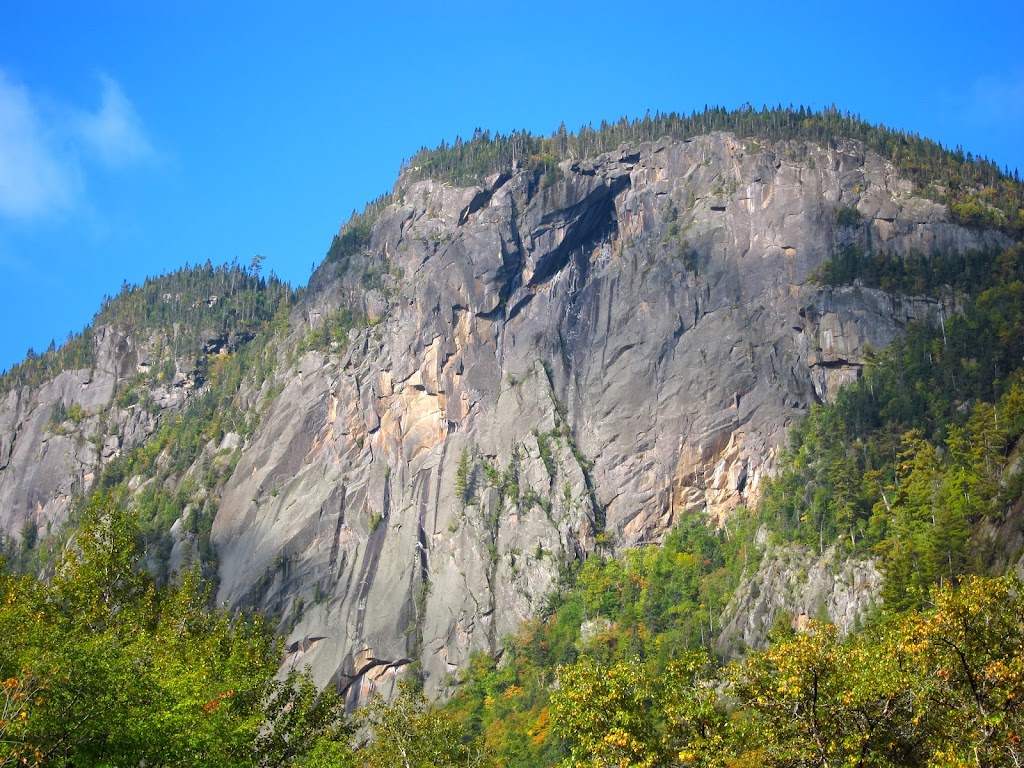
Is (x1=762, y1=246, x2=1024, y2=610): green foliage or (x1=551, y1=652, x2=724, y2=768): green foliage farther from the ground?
(x1=762, y1=246, x2=1024, y2=610): green foliage

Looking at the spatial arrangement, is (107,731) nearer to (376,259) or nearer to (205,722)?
(205,722)

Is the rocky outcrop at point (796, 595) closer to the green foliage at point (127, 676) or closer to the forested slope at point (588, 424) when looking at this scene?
the forested slope at point (588, 424)

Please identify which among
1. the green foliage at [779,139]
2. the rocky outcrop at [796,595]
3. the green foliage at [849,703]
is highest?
the green foliage at [779,139]

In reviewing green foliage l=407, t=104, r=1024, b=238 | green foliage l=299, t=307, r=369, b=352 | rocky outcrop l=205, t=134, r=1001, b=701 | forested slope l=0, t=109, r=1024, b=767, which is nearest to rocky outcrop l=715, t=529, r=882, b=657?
forested slope l=0, t=109, r=1024, b=767

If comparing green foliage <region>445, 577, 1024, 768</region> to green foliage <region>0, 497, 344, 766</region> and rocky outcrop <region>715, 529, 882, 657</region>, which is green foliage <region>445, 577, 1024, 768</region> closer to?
green foliage <region>0, 497, 344, 766</region>

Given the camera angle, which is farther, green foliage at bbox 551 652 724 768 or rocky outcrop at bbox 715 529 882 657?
rocky outcrop at bbox 715 529 882 657

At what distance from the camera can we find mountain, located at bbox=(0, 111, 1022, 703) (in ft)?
414

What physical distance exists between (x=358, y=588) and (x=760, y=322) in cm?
5612

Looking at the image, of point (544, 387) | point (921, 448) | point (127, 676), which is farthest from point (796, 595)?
point (127, 676)

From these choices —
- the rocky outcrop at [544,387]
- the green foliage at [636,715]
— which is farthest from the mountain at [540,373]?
the green foliage at [636,715]

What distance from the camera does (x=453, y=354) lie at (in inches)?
5655

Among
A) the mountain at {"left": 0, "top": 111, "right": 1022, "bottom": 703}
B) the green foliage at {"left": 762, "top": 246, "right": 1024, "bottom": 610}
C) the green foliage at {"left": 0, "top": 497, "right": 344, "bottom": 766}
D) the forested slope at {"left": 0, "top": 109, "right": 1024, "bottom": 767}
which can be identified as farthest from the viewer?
the mountain at {"left": 0, "top": 111, "right": 1022, "bottom": 703}

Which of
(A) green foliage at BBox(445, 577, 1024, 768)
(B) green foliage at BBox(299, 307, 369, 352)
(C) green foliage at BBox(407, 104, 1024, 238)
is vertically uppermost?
(C) green foliage at BBox(407, 104, 1024, 238)

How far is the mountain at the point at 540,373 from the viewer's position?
126250 mm
